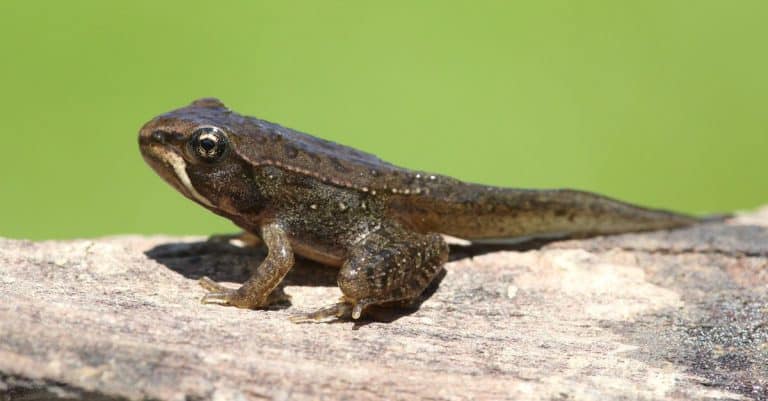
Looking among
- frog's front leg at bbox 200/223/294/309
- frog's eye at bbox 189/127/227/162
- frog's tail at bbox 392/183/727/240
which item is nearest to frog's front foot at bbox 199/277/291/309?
frog's front leg at bbox 200/223/294/309

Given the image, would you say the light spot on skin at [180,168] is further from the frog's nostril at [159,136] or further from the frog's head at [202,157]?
the frog's nostril at [159,136]

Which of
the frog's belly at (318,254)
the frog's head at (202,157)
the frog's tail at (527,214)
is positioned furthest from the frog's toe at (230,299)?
the frog's tail at (527,214)

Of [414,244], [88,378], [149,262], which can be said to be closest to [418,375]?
[414,244]

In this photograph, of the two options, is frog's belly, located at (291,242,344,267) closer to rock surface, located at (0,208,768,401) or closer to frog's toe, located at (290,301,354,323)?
rock surface, located at (0,208,768,401)

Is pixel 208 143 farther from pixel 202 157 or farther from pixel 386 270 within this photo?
pixel 386 270

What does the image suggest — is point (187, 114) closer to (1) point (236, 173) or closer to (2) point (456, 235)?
(1) point (236, 173)
